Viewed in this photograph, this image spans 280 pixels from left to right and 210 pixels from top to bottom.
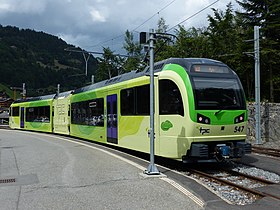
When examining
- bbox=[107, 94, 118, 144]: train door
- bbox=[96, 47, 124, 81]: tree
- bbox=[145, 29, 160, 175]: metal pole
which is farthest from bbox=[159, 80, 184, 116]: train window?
bbox=[96, 47, 124, 81]: tree

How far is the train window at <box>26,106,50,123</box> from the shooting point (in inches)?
1189

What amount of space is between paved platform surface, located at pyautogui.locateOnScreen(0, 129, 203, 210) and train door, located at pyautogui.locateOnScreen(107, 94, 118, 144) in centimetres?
305

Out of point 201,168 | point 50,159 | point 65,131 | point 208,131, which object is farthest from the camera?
point 65,131

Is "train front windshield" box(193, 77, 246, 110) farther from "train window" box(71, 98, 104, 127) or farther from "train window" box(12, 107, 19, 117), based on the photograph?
"train window" box(12, 107, 19, 117)

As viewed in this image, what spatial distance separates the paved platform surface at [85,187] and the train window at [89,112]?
17.2ft

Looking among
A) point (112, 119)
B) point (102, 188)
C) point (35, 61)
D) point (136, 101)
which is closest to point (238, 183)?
point (102, 188)

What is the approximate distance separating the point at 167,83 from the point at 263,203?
473 centimetres

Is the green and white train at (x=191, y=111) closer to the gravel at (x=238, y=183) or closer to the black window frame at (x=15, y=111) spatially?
the gravel at (x=238, y=183)

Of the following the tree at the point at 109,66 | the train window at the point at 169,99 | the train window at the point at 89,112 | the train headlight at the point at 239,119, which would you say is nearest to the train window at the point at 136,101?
the train window at the point at 169,99

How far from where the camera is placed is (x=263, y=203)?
22.1 feet

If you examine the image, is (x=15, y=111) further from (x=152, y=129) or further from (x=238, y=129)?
(x=238, y=129)

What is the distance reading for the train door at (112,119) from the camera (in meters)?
14.5

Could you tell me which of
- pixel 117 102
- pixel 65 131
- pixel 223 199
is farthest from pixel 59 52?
pixel 223 199

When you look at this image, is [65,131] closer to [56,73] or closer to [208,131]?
[208,131]
